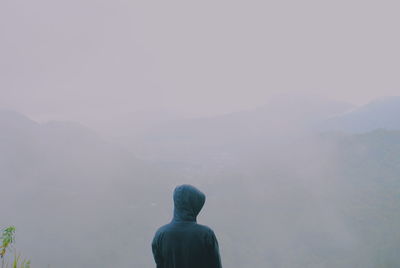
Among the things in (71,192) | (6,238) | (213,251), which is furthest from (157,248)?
(71,192)

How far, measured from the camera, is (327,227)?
57.4 m

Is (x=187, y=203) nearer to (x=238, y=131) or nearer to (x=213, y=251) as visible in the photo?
(x=213, y=251)

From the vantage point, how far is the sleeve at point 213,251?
2043mm

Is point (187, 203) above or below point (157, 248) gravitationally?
above

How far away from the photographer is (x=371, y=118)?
96250mm

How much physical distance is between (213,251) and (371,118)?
104337 mm

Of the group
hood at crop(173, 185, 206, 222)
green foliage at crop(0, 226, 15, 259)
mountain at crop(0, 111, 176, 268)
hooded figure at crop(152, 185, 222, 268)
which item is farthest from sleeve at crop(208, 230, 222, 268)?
mountain at crop(0, 111, 176, 268)

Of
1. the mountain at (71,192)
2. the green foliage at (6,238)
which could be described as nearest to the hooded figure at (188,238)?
the green foliage at (6,238)

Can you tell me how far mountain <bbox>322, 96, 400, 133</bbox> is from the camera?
9131cm

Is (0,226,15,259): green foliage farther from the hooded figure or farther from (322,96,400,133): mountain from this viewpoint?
(322,96,400,133): mountain

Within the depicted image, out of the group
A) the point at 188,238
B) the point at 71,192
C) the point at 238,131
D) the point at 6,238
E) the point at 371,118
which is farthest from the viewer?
the point at 238,131

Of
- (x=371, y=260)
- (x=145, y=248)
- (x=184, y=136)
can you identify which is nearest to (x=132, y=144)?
(x=184, y=136)

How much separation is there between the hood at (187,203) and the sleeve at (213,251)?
0.45ft

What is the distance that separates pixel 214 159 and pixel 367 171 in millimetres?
38471
